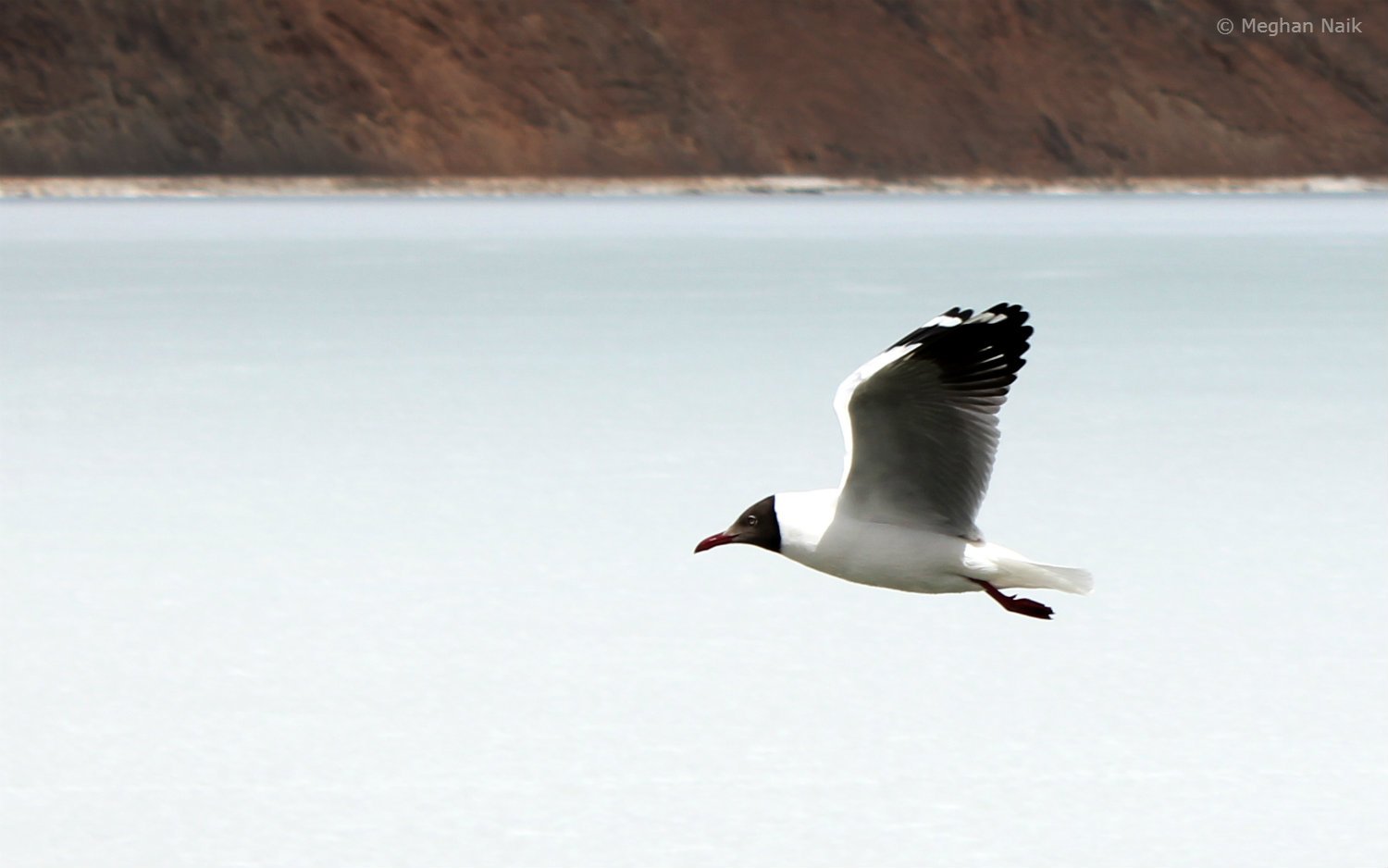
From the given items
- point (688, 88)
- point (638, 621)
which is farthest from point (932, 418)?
point (688, 88)

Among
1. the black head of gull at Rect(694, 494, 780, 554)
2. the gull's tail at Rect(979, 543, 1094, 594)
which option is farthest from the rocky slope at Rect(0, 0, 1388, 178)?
the gull's tail at Rect(979, 543, 1094, 594)

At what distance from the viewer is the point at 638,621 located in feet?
23.6

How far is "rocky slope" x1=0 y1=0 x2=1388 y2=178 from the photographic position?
213 ft

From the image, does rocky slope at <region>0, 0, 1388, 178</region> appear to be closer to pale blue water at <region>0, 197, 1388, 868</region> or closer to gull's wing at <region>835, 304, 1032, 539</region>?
pale blue water at <region>0, 197, 1388, 868</region>

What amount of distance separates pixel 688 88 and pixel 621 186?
18.3 feet

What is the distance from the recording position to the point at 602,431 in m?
11.4

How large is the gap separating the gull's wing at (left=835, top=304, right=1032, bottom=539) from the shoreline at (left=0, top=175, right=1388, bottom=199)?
58096 mm

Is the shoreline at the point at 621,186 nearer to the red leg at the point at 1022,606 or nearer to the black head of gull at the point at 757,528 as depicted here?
the black head of gull at the point at 757,528

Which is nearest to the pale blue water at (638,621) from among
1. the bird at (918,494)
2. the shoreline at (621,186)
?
the bird at (918,494)

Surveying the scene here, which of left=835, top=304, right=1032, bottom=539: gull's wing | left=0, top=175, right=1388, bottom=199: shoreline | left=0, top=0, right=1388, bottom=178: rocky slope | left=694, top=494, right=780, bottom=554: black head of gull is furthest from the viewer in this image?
left=0, top=0, right=1388, bottom=178: rocky slope

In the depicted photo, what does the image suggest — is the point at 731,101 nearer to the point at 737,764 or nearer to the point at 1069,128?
the point at 1069,128

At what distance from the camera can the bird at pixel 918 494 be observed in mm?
5383

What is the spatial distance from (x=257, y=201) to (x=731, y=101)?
1713 cm

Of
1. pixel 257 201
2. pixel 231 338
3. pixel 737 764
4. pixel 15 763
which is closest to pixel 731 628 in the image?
pixel 737 764
